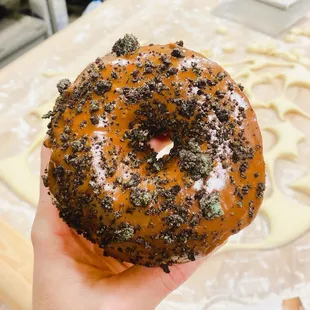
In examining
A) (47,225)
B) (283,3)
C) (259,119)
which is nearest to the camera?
(47,225)

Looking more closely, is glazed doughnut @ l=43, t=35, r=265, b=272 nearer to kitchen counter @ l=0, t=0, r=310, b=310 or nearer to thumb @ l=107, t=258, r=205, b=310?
thumb @ l=107, t=258, r=205, b=310

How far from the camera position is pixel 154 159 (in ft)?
3.50

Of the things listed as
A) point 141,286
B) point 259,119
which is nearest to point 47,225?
point 141,286

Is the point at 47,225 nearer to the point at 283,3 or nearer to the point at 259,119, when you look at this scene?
the point at 259,119

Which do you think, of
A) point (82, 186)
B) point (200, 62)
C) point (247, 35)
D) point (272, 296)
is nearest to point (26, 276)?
point (82, 186)

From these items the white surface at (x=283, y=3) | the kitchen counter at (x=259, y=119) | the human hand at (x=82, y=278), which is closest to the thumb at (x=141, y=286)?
the human hand at (x=82, y=278)

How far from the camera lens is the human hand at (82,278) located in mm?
1119

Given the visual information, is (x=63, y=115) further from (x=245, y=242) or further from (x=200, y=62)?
(x=245, y=242)

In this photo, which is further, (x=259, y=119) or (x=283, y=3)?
(x=283, y=3)

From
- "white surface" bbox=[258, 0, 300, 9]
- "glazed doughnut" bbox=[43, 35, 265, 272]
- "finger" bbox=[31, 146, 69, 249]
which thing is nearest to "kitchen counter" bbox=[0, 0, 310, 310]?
"white surface" bbox=[258, 0, 300, 9]

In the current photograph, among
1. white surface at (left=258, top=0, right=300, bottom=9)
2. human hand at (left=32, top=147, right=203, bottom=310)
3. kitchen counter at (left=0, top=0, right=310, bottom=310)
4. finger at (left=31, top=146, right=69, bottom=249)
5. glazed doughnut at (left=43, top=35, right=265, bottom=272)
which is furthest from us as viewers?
white surface at (left=258, top=0, right=300, bottom=9)

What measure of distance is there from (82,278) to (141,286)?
0.49 feet

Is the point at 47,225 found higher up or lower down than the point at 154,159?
lower down

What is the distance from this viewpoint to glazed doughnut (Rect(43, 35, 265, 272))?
3.27 ft
